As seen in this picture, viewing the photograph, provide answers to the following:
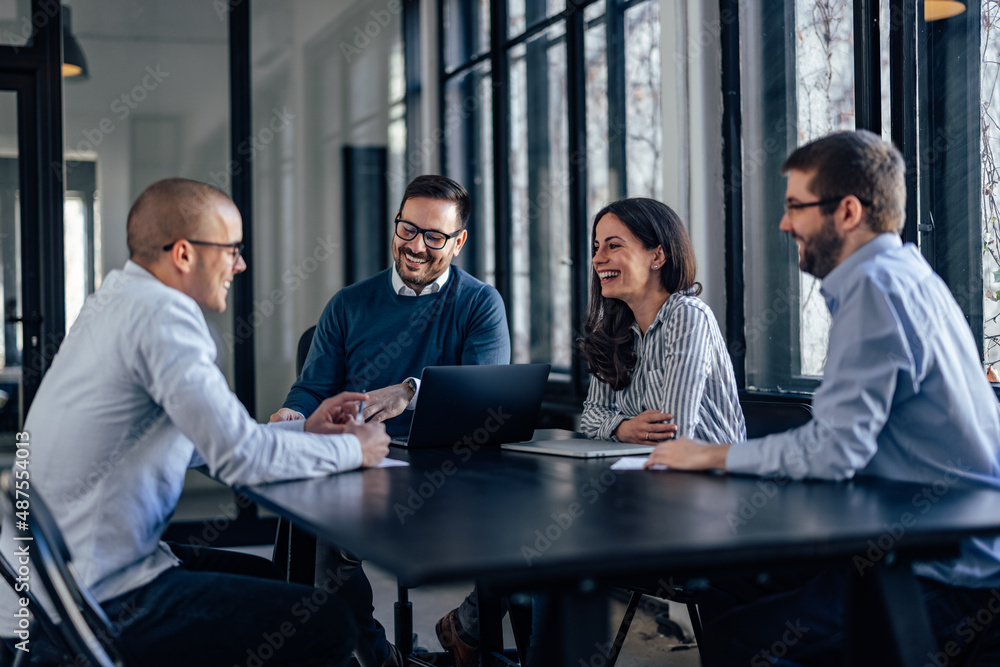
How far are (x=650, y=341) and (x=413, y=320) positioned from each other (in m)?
0.83

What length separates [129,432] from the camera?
5.70 feet

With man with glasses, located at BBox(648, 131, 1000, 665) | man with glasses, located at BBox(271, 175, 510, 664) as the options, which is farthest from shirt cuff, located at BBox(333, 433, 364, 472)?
man with glasses, located at BBox(271, 175, 510, 664)

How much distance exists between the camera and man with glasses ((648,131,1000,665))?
5.28 ft

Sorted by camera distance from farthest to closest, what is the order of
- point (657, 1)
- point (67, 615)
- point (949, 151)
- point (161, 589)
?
point (657, 1) < point (949, 151) < point (161, 589) < point (67, 615)

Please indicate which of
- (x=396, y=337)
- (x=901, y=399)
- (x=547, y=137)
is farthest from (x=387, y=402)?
(x=547, y=137)

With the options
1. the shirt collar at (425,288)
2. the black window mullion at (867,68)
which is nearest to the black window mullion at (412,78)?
the shirt collar at (425,288)

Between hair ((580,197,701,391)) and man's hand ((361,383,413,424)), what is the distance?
50 cm

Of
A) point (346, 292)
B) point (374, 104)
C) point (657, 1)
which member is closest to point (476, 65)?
point (374, 104)

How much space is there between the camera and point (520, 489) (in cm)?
171

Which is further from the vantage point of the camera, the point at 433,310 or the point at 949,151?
the point at 433,310

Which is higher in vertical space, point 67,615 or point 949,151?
point 949,151

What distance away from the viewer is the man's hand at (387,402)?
2537 millimetres

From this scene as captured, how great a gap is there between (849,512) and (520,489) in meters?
0.55

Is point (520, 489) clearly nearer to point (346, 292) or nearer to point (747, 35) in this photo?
point (346, 292)
